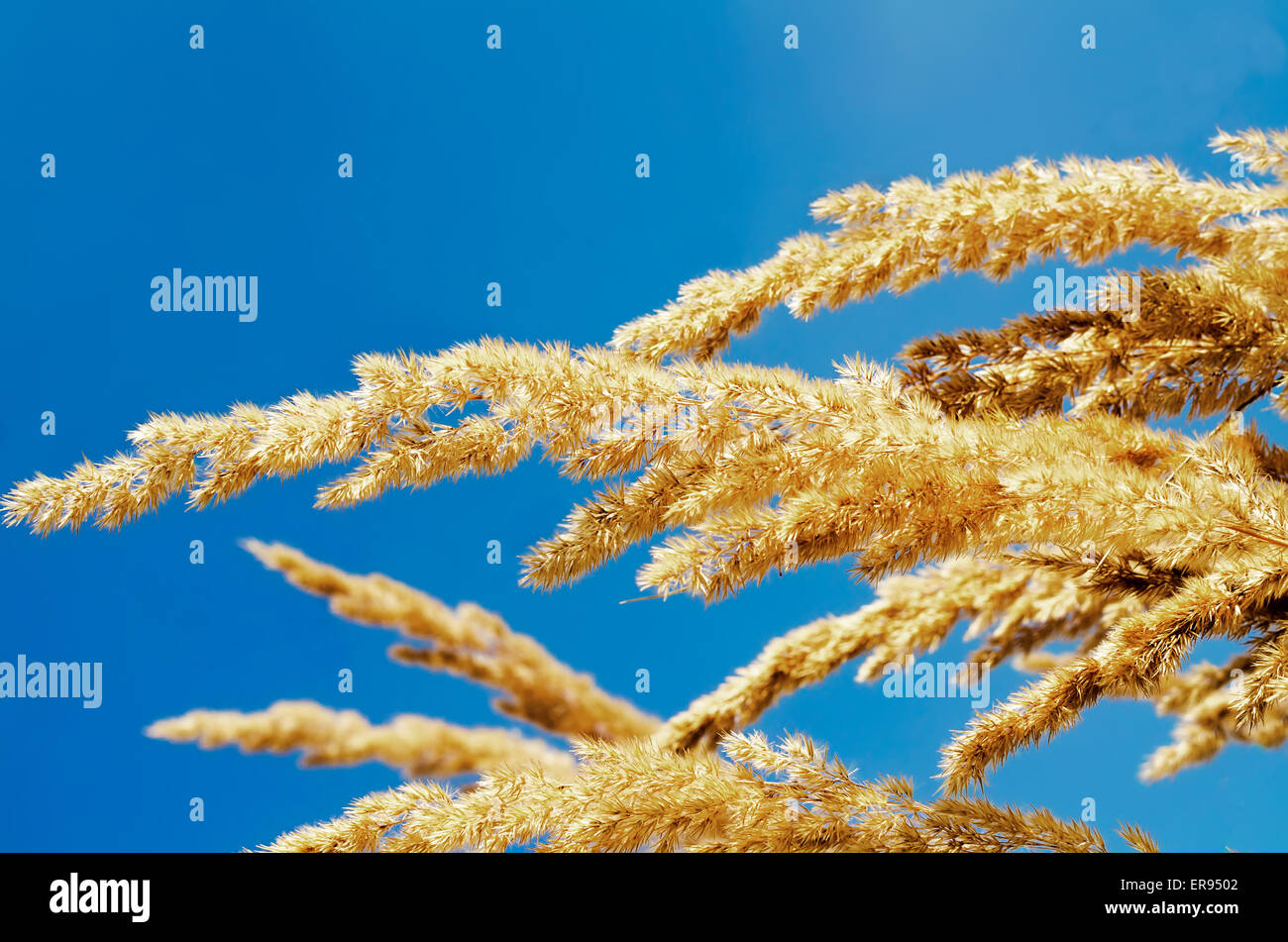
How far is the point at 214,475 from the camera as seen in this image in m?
0.87

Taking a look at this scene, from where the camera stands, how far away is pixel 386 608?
69.6 inches

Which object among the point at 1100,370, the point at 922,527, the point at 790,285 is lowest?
the point at 922,527

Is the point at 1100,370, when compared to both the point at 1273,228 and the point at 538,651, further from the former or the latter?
the point at 538,651

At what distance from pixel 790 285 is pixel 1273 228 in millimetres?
653
